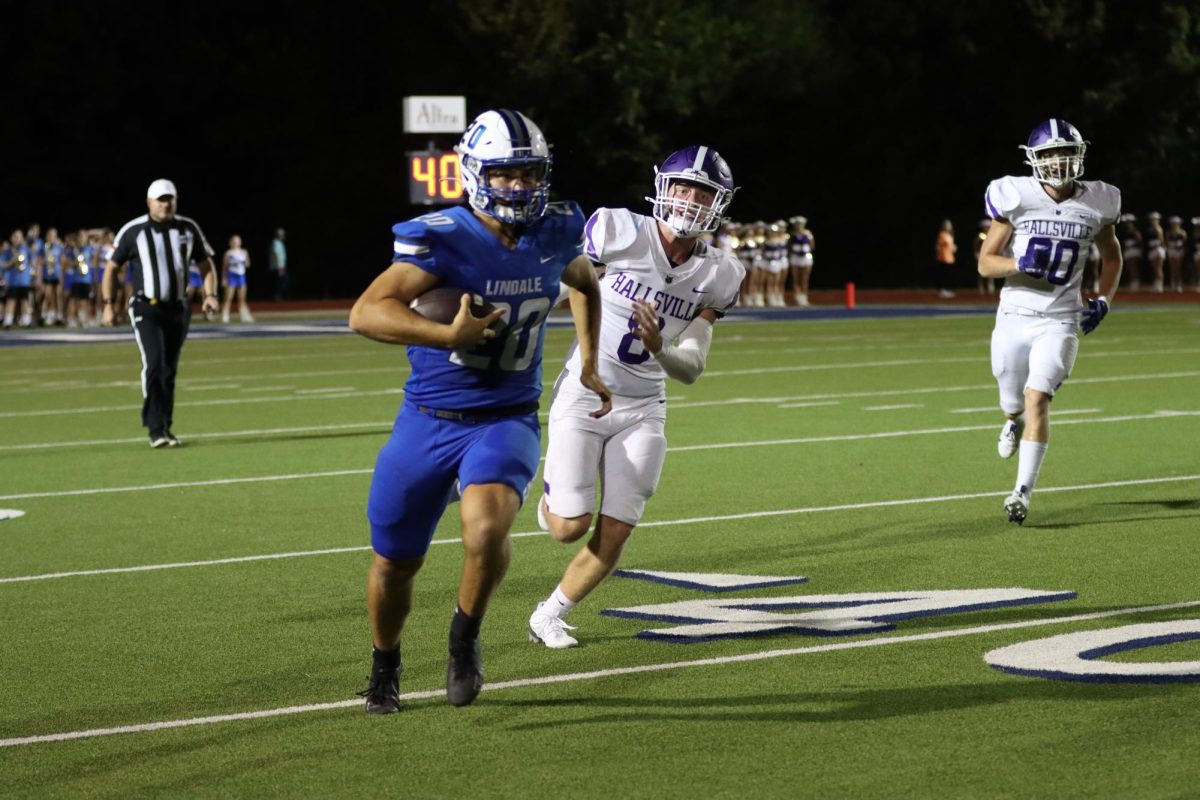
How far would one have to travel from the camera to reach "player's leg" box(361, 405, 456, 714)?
570 cm

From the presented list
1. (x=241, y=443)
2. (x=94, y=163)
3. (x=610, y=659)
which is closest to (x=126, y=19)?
(x=94, y=163)

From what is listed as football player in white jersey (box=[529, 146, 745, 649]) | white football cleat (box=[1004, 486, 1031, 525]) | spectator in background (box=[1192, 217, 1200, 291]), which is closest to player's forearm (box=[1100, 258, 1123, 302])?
white football cleat (box=[1004, 486, 1031, 525])

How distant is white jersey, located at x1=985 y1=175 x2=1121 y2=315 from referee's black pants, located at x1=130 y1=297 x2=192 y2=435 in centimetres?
587

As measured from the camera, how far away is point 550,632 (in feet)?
21.9

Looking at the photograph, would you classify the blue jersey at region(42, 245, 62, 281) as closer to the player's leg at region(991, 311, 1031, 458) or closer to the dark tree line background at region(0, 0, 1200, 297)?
the dark tree line background at region(0, 0, 1200, 297)

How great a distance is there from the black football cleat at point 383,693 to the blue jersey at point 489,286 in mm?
778

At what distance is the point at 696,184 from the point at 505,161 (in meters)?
→ 1.43

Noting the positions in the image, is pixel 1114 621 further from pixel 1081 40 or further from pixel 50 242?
pixel 1081 40

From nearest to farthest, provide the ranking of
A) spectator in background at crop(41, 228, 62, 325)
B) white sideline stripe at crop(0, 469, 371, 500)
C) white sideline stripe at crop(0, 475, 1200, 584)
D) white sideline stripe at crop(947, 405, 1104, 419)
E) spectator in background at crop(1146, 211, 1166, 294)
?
white sideline stripe at crop(0, 475, 1200, 584) < white sideline stripe at crop(0, 469, 371, 500) < white sideline stripe at crop(947, 405, 1104, 419) < spectator in background at crop(41, 228, 62, 325) < spectator in background at crop(1146, 211, 1166, 294)

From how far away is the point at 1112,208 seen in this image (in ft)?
32.8

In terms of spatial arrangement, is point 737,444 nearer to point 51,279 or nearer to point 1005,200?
point 1005,200

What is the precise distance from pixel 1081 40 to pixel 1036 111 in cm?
188

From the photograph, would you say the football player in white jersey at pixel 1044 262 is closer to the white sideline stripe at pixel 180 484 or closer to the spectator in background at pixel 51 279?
the white sideline stripe at pixel 180 484

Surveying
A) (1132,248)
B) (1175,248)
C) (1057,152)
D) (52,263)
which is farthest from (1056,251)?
(1132,248)
